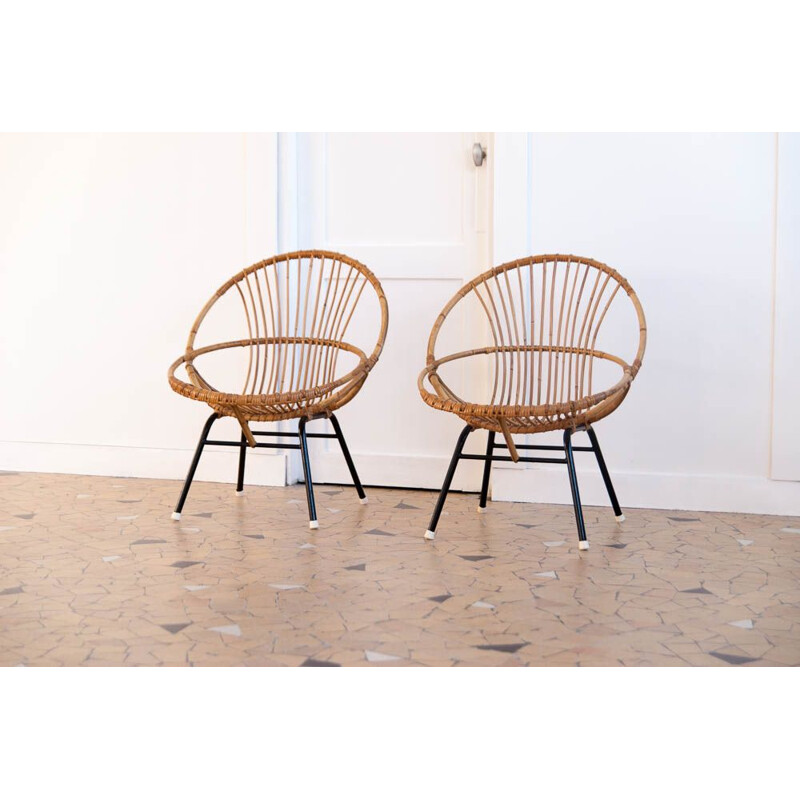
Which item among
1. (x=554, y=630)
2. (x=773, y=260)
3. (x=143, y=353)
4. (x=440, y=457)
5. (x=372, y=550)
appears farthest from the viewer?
(x=143, y=353)

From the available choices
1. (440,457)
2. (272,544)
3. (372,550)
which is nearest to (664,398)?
(440,457)

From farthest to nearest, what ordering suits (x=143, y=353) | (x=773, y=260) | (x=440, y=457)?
(x=143, y=353) → (x=440, y=457) → (x=773, y=260)

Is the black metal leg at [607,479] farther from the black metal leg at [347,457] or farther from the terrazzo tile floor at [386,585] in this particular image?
the black metal leg at [347,457]

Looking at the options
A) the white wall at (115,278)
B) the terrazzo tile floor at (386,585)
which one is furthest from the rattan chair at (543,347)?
the white wall at (115,278)

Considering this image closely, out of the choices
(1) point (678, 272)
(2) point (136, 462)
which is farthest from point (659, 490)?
(2) point (136, 462)

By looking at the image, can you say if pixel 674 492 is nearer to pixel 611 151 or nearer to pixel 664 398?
pixel 664 398

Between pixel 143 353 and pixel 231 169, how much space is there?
32.2 inches

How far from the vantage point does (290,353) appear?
3.37 m

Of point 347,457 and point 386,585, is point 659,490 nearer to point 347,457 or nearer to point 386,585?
point 347,457

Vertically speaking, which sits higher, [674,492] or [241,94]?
[241,94]

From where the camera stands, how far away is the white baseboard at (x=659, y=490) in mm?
2926

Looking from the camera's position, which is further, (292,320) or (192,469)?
(292,320)

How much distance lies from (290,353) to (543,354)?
94 centimetres

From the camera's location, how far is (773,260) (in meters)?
2.90
